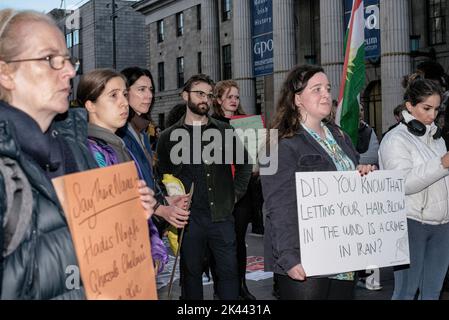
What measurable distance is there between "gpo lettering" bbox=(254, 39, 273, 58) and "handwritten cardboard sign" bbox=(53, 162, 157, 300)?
2521cm

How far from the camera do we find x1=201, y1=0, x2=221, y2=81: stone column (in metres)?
35.3

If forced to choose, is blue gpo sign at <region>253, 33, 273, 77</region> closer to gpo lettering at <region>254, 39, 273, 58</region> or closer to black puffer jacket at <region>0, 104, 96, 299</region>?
gpo lettering at <region>254, 39, 273, 58</region>

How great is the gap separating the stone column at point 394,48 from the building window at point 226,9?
667 inches

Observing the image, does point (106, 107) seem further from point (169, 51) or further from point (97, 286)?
point (169, 51)

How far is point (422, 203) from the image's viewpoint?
467 centimetres

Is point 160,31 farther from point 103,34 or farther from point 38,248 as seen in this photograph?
point 38,248

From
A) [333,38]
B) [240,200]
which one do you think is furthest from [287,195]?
[333,38]

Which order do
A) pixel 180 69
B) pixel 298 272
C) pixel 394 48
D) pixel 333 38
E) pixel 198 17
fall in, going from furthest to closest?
pixel 180 69
pixel 198 17
pixel 333 38
pixel 394 48
pixel 298 272

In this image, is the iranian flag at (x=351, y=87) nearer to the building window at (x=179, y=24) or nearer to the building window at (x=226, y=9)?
the building window at (x=226, y=9)

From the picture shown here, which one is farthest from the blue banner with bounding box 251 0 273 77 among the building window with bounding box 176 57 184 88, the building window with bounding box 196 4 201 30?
the building window with bounding box 176 57 184 88

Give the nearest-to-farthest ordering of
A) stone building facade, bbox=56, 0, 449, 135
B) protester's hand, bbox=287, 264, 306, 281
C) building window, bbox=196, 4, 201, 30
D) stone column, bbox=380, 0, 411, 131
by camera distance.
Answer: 1. protester's hand, bbox=287, 264, 306, 281
2. stone column, bbox=380, 0, 411, 131
3. stone building facade, bbox=56, 0, 449, 135
4. building window, bbox=196, 4, 201, 30

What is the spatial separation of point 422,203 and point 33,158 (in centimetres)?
346

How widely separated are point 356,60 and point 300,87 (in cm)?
275

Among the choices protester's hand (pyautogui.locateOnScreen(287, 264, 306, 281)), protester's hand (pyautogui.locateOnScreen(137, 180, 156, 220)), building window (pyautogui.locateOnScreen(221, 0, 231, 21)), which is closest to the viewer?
protester's hand (pyautogui.locateOnScreen(137, 180, 156, 220))
